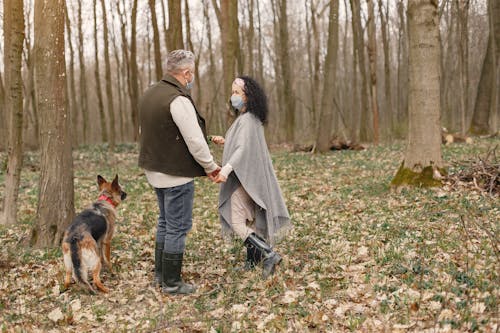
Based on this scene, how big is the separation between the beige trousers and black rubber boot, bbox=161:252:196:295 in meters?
0.73

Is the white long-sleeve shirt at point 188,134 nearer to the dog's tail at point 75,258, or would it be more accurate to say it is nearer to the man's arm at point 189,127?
the man's arm at point 189,127

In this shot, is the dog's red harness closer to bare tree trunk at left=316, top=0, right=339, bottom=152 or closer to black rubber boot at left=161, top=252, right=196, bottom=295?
black rubber boot at left=161, top=252, right=196, bottom=295

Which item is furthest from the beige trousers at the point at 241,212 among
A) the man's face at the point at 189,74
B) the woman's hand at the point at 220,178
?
the man's face at the point at 189,74

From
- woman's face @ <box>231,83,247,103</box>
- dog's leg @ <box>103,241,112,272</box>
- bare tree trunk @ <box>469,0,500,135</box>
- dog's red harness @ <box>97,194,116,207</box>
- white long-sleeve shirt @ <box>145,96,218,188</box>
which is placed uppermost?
bare tree trunk @ <box>469,0,500,135</box>

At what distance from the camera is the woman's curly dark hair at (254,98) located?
5.16m

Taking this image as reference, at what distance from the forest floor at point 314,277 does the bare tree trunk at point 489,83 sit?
1285 cm

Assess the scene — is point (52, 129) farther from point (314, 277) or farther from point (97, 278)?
point (314, 277)

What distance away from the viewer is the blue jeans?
4754 millimetres

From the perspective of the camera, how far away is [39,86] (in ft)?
20.6

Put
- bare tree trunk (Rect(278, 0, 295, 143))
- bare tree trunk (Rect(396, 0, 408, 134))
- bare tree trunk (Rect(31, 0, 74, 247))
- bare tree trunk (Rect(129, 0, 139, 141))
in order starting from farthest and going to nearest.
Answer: bare tree trunk (Rect(396, 0, 408, 134))
bare tree trunk (Rect(278, 0, 295, 143))
bare tree trunk (Rect(129, 0, 139, 141))
bare tree trunk (Rect(31, 0, 74, 247))

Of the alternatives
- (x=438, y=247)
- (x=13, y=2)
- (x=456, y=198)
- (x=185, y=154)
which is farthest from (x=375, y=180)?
Answer: (x=13, y=2)

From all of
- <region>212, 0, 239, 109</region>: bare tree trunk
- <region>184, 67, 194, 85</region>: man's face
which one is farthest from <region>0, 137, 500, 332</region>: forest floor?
<region>212, 0, 239, 109</region>: bare tree trunk

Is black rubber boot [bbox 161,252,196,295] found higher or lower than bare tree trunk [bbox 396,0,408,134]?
lower

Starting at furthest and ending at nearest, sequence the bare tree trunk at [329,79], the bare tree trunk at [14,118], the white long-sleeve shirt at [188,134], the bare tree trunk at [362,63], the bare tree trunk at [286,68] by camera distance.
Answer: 1. the bare tree trunk at [286,68]
2. the bare tree trunk at [362,63]
3. the bare tree trunk at [329,79]
4. the bare tree trunk at [14,118]
5. the white long-sleeve shirt at [188,134]
